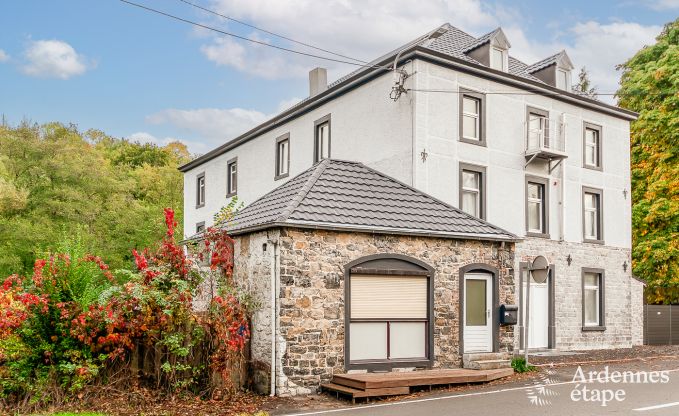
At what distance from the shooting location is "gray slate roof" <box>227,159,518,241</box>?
562 inches

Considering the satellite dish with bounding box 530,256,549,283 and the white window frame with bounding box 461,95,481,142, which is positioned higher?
the white window frame with bounding box 461,95,481,142

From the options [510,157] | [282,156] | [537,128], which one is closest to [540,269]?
[510,157]

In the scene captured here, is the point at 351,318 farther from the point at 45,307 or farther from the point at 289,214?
the point at 45,307

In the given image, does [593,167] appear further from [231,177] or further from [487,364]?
[231,177]

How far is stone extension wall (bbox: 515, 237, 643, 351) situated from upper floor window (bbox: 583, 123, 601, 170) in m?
3.10

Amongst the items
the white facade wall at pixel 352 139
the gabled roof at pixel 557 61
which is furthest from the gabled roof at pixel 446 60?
the gabled roof at pixel 557 61

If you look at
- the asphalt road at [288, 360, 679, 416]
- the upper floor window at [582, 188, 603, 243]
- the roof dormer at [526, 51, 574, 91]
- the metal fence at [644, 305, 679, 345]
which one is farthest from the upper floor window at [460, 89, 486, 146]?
the metal fence at [644, 305, 679, 345]

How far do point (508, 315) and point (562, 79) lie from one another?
12.7 m

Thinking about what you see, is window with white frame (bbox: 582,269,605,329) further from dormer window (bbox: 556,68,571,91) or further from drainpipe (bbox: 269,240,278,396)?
drainpipe (bbox: 269,240,278,396)

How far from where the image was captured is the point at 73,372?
11891 millimetres

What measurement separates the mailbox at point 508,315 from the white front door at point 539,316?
256 inches

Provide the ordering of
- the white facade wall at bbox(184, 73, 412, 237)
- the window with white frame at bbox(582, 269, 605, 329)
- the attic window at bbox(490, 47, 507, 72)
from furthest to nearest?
the window with white frame at bbox(582, 269, 605, 329)
the attic window at bbox(490, 47, 507, 72)
the white facade wall at bbox(184, 73, 412, 237)

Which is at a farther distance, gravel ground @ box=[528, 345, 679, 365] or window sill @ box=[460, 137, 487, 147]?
window sill @ box=[460, 137, 487, 147]

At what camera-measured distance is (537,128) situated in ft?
78.3
